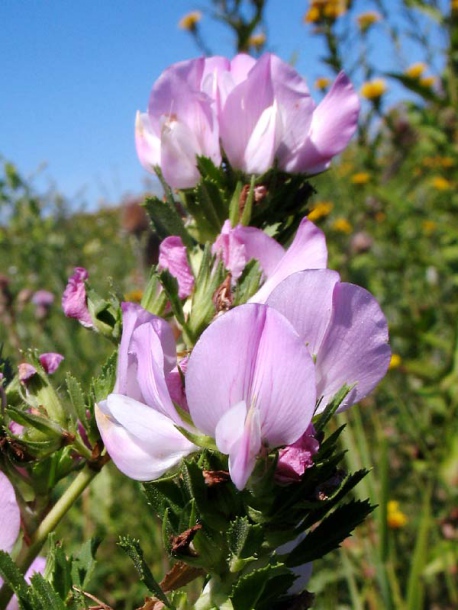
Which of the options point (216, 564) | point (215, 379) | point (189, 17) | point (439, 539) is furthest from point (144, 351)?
point (189, 17)

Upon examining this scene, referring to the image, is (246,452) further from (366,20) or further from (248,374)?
(366,20)

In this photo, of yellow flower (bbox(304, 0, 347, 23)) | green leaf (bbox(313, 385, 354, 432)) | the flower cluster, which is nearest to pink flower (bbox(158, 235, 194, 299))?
the flower cluster

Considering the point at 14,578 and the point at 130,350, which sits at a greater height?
the point at 130,350

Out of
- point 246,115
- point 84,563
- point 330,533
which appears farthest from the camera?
point 246,115

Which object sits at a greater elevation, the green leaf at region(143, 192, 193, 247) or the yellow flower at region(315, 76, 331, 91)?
the green leaf at region(143, 192, 193, 247)

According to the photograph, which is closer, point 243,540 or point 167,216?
point 243,540

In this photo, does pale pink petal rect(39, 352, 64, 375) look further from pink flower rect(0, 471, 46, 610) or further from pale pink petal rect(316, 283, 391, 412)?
pale pink petal rect(316, 283, 391, 412)

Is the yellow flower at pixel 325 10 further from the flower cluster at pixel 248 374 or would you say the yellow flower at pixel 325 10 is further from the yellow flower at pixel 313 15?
the flower cluster at pixel 248 374

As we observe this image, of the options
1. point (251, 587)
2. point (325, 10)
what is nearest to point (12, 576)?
point (251, 587)
